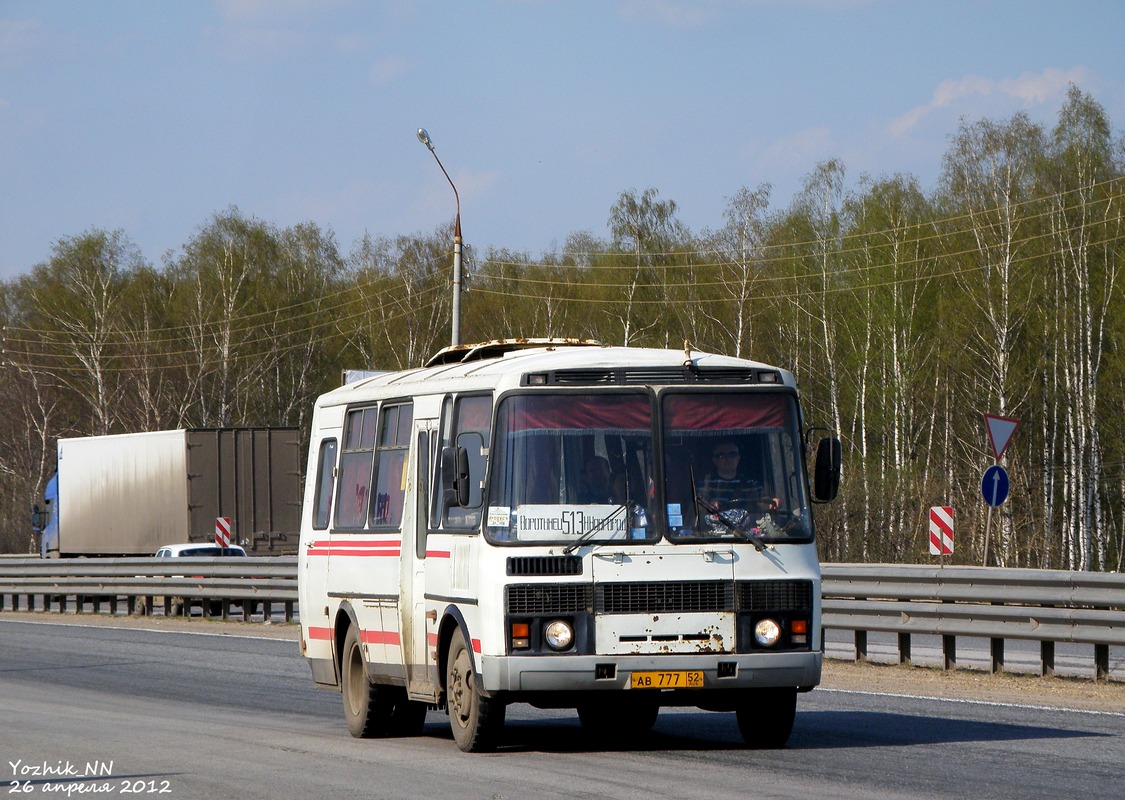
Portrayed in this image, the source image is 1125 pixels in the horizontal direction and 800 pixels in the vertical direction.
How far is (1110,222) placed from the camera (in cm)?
4791

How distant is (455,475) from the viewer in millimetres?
10109

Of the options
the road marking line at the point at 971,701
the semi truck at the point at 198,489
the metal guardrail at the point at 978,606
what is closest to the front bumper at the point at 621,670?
the road marking line at the point at 971,701

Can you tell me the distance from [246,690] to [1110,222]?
125 feet

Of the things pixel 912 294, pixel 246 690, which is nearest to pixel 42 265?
pixel 912 294

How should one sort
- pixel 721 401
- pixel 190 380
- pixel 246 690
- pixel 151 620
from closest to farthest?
pixel 721 401
pixel 246 690
pixel 151 620
pixel 190 380

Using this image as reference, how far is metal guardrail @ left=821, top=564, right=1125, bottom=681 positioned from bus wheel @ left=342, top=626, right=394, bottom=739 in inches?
173

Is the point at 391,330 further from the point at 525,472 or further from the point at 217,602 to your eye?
the point at 525,472

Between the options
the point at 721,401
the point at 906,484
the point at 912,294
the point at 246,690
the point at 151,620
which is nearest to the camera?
the point at 721,401

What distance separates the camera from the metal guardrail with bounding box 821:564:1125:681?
1459 centimetres

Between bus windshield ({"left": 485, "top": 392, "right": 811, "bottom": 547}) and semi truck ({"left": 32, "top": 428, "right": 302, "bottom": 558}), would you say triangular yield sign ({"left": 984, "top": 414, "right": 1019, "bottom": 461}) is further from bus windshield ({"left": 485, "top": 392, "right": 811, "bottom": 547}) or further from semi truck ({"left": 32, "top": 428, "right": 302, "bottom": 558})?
semi truck ({"left": 32, "top": 428, "right": 302, "bottom": 558})

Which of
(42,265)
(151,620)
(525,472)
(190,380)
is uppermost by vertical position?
(42,265)

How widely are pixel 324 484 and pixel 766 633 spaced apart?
181 inches

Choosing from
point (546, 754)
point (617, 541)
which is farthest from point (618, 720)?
point (617, 541)

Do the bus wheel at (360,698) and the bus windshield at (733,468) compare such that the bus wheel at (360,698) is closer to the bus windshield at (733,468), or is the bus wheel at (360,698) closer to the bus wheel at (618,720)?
the bus wheel at (618,720)
